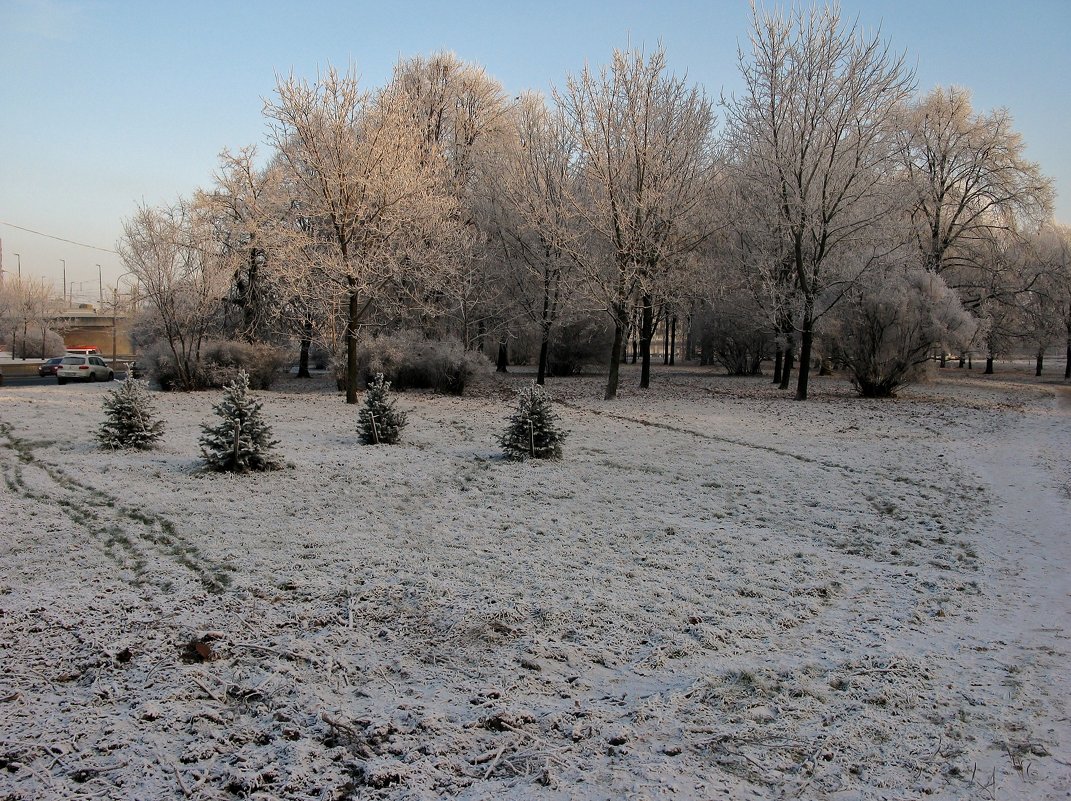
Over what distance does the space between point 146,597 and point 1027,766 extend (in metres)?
4.90

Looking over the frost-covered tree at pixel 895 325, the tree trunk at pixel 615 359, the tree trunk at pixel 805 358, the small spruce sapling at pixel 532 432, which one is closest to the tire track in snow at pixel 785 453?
the tree trunk at pixel 615 359

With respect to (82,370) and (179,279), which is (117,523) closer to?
(179,279)

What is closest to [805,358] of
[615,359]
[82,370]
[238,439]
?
[615,359]

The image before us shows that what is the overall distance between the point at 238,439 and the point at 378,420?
272cm

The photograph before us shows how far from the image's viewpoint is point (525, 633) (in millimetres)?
4211

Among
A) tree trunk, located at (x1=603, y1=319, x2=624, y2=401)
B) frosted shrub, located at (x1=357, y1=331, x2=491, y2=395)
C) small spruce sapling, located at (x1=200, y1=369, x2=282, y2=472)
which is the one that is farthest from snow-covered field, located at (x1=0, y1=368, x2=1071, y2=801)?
frosted shrub, located at (x1=357, y1=331, x2=491, y2=395)

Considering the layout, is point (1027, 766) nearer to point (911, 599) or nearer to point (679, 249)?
point (911, 599)

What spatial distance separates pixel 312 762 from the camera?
2891mm

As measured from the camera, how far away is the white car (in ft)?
88.3

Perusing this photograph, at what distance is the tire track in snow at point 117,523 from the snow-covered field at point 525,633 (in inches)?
1.6

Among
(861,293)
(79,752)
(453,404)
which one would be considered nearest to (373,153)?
(453,404)

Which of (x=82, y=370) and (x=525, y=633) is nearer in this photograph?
(x=525, y=633)

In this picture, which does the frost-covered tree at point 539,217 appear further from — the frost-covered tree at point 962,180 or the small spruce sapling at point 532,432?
the frost-covered tree at point 962,180

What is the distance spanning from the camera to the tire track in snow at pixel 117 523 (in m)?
5.07
